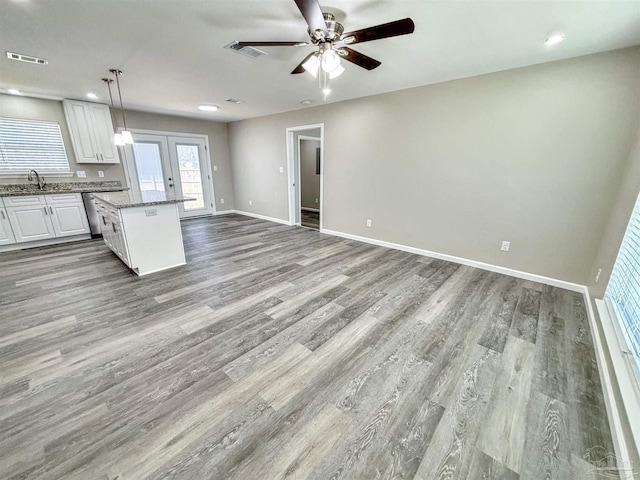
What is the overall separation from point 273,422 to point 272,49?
314 centimetres

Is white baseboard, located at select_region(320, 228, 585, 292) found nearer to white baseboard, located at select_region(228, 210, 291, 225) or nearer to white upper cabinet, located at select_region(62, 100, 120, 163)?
white baseboard, located at select_region(228, 210, 291, 225)

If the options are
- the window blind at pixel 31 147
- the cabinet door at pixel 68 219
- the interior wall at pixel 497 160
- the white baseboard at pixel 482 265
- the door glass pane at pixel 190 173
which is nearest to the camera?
the interior wall at pixel 497 160

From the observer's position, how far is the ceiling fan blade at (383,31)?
5.35 feet

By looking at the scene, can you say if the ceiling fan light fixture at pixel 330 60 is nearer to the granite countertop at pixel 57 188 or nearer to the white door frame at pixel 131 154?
the granite countertop at pixel 57 188

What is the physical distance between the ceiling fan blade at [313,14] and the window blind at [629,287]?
8.82 ft

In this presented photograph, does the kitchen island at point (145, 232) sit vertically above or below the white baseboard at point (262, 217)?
above

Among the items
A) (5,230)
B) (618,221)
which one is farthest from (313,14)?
(5,230)

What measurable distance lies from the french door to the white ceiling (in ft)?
6.83

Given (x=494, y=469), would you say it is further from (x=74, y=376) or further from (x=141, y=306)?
(x=141, y=306)

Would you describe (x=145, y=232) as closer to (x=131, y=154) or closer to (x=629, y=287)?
(x=131, y=154)

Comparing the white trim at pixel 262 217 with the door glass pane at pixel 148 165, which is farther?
the white trim at pixel 262 217

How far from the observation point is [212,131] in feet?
21.9

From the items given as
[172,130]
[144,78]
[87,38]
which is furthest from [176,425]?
[172,130]

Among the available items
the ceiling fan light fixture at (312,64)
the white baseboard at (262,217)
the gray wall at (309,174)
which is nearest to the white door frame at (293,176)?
the white baseboard at (262,217)
